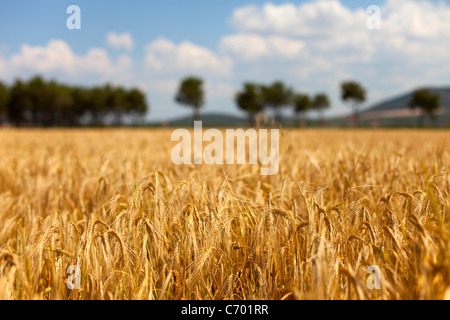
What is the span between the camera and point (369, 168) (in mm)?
3879

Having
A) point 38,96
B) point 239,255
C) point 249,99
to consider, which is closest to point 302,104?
point 249,99

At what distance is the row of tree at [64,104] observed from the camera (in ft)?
262

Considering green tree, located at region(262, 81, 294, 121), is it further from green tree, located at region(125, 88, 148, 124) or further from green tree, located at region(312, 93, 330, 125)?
green tree, located at region(125, 88, 148, 124)

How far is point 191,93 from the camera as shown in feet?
279

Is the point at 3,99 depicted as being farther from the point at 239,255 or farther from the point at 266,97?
the point at 239,255

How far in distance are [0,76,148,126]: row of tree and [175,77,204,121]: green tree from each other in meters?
12.6

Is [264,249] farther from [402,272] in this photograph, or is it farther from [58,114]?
[58,114]

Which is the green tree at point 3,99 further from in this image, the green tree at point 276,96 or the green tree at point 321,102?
the green tree at point 321,102

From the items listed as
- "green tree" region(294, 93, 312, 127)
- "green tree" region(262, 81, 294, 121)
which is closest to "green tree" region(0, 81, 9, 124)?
"green tree" region(262, 81, 294, 121)

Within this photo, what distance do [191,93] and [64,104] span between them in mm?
30389

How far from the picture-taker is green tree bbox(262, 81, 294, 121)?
92312mm

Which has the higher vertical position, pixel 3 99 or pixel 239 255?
pixel 3 99
